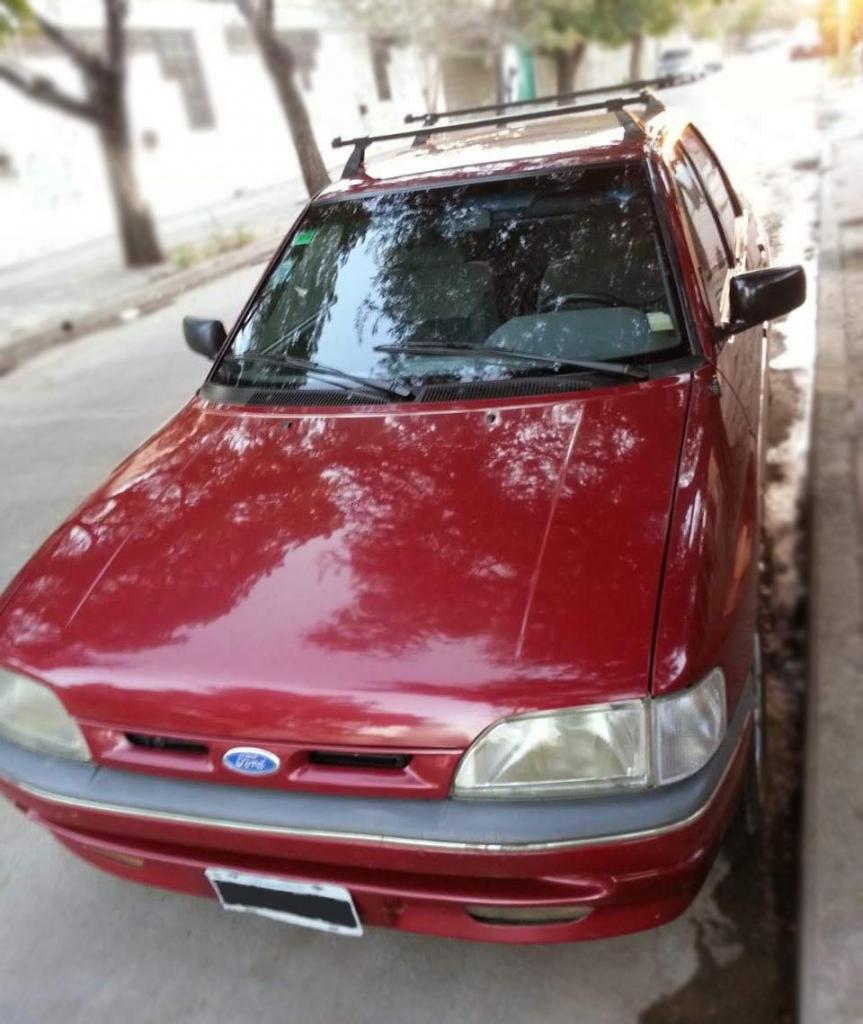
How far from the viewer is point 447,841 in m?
1.69

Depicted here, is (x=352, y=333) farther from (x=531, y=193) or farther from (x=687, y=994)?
(x=687, y=994)

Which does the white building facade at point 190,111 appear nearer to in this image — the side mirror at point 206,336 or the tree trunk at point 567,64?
the tree trunk at point 567,64

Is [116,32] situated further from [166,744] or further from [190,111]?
[166,744]

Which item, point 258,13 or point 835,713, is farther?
point 258,13

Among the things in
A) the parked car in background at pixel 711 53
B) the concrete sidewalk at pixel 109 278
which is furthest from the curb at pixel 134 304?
the parked car in background at pixel 711 53

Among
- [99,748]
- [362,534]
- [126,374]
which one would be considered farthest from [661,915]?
[126,374]

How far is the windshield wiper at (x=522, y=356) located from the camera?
8.14 ft

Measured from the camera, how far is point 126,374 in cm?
784

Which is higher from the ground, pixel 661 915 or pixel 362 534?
pixel 362 534

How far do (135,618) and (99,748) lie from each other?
281 millimetres

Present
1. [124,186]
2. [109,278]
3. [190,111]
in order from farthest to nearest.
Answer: [190,111], [109,278], [124,186]

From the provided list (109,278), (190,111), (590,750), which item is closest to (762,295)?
(590,750)

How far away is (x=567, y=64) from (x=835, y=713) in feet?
80.6

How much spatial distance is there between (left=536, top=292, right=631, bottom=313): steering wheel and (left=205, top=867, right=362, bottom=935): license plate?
1.71 metres
